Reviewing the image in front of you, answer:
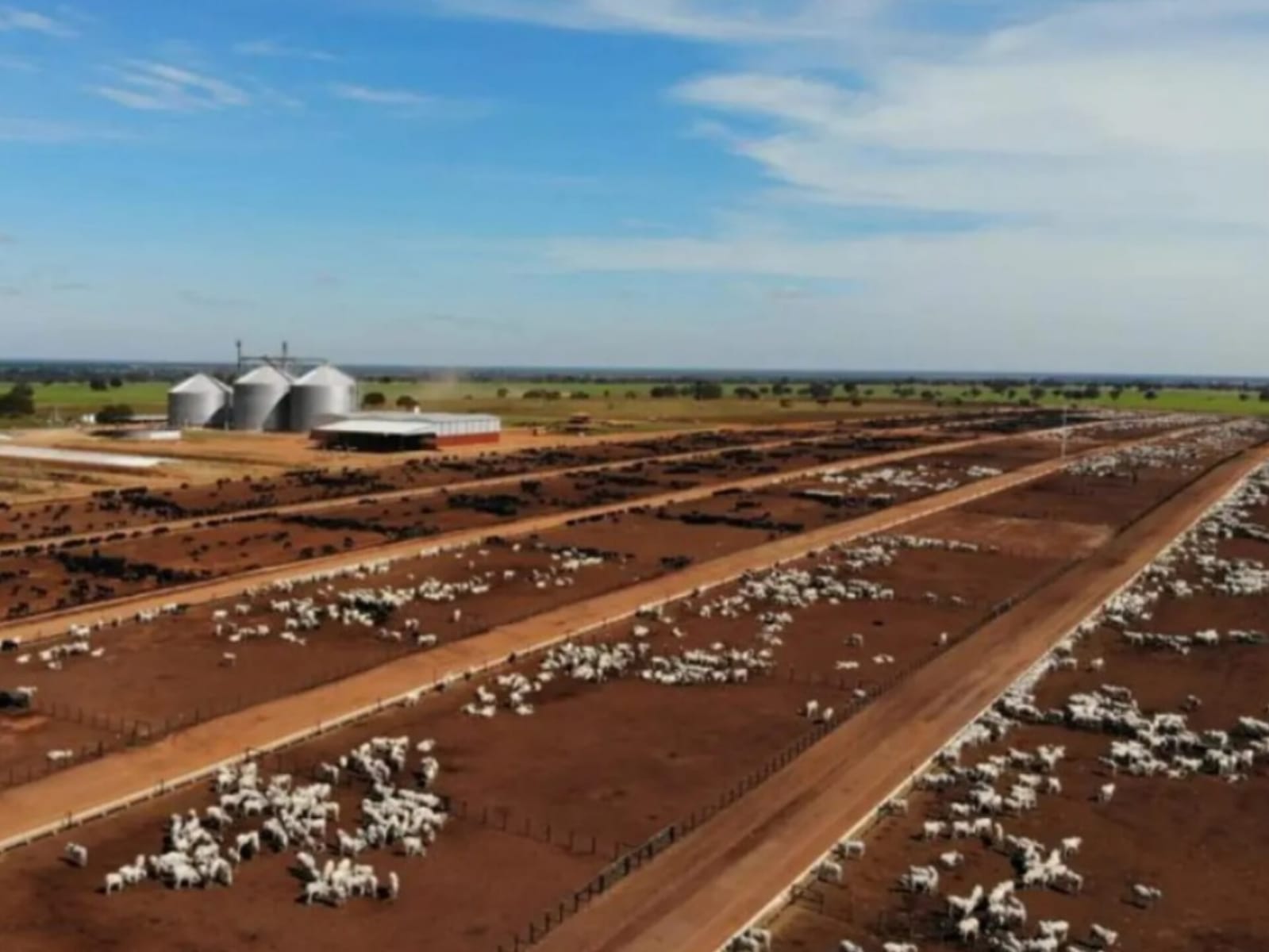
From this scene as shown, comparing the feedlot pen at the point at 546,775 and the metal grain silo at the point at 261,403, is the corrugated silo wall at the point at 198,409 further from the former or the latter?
the feedlot pen at the point at 546,775

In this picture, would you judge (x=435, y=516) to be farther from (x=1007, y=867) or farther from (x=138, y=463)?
(x=1007, y=867)

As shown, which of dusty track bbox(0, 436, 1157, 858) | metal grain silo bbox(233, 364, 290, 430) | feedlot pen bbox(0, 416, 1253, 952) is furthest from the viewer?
metal grain silo bbox(233, 364, 290, 430)

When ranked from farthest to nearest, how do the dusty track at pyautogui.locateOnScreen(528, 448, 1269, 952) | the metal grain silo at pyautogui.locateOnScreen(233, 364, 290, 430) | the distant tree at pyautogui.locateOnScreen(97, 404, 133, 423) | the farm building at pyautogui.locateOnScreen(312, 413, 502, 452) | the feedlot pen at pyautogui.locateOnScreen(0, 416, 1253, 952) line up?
the distant tree at pyautogui.locateOnScreen(97, 404, 133, 423) → the metal grain silo at pyautogui.locateOnScreen(233, 364, 290, 430) → the farm building at pyautogui.locateOnScreen(312, 413, 502, 452) → the feedlot pen at pyautogui.locateOnScreen(0, 416, 1253, 952) → the dusty track at pyautogui.locateOnScreen(528, 448, 1269, 952)

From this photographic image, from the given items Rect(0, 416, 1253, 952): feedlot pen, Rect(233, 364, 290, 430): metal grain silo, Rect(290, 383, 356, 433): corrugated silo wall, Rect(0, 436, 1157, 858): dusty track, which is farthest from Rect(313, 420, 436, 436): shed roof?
Rect(0, 416, 1253, 952): feedlot pen

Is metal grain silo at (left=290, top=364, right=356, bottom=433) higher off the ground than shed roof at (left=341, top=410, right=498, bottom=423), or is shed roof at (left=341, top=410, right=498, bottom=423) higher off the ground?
metal grain silo at (left=290, top=364, right=356, bottom=433)

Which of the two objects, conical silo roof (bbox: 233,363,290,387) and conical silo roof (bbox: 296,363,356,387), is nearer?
conical silo roof (bbox: 296,363,356,387)

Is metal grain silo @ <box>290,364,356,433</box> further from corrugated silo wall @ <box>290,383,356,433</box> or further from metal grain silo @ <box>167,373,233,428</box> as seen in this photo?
metal grain silo @ <box>167,373,233,428</box>

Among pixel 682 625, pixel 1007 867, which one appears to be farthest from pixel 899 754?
pixel 682 625

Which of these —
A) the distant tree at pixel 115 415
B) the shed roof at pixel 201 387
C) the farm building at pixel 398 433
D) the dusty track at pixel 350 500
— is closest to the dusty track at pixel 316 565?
the dusty track at pixel 350 500
